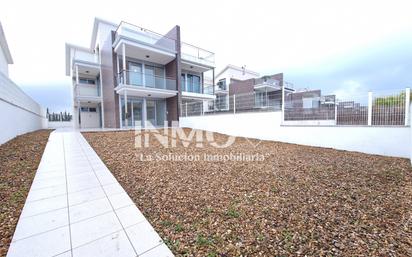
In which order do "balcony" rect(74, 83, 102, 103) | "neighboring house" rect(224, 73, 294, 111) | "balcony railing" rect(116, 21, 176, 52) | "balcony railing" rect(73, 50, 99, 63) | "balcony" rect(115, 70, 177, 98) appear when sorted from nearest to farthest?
"neighboring house" rect(224, 73, 294, 111) → "balcony" rect(115, 70, 177, 98) → "balcony railing" rect(116, 21, 176, 52) → "balcony" rect(74, 83, 102, 103) → "balcony railing" rect(73, 50, 99, 63)

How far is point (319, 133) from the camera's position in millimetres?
7051

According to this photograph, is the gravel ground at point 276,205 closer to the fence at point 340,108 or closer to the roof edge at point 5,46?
the fence at point 340,108

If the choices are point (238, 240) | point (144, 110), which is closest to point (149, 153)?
point (238, 240)

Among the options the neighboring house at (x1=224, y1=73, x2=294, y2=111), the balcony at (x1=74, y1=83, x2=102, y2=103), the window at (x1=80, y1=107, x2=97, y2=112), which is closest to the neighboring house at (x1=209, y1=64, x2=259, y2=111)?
the neighboring house at (x1=224, y1=73, x2=294, y2=111)

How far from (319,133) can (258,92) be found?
12531 millimetres

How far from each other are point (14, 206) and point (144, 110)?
1168 cm

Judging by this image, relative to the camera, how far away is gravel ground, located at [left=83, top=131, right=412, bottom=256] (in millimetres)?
1794

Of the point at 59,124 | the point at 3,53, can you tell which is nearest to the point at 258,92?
the point at 3,53

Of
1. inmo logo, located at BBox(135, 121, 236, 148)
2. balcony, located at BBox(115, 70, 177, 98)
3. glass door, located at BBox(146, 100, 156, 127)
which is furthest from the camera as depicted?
glass door, located at BBox(146, 100, 156, 127)

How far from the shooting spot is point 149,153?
228 inches

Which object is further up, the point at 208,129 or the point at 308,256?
the point at 208,129

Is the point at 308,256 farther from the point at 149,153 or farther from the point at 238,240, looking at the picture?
the point at 149,153

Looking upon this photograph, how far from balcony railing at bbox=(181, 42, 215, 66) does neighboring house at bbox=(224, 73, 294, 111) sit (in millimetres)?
3950

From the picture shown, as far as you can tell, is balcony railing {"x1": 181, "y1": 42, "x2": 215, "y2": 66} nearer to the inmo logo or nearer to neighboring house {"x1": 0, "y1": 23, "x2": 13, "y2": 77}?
A: the inmo logo
